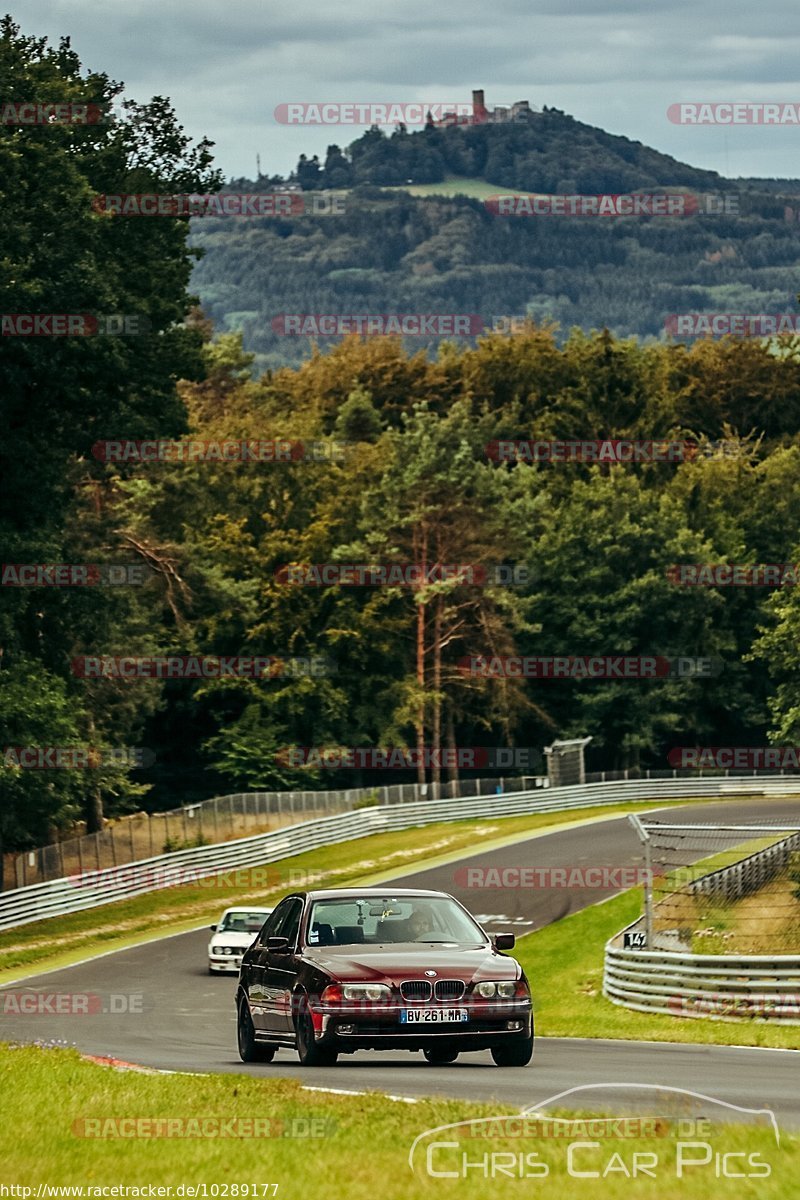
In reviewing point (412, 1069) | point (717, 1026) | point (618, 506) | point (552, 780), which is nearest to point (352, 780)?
point (552, 780)

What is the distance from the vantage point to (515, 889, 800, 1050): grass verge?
936 inches

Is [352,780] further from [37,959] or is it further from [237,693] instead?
[37,959]

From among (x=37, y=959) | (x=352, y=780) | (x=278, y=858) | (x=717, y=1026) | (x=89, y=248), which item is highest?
(x=89, y=248)

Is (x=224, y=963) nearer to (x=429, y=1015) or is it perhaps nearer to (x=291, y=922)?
(x=291, y=922)

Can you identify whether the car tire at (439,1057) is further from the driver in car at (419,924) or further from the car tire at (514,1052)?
the driver in car at (419,924)

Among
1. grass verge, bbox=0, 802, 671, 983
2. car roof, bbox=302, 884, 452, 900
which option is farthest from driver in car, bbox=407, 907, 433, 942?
grass verge, bbox=0, 802, 671, 983

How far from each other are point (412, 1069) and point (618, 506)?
77.9 meters

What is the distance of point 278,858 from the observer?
6128cm

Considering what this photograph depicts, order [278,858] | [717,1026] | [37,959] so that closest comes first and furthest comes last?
1. [717,1026]
2. [37,959]
3. [278,858]

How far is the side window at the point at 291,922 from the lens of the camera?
16830mm

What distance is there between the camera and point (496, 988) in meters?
15.4

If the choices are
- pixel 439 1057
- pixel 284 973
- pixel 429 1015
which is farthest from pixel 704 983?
pixel 429 1015

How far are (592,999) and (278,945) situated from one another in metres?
16.1

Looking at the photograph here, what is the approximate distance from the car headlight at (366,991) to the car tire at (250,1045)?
244cm
